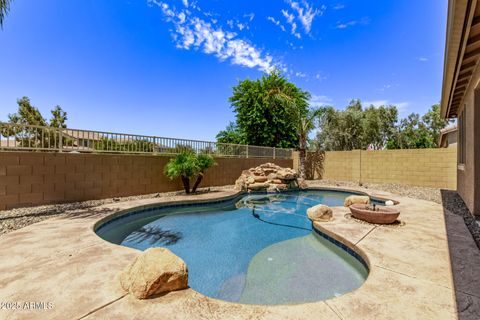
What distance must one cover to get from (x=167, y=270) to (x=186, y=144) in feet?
24.3

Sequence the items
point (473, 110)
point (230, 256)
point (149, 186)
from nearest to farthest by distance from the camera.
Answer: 1. point (230, 256)
2. point (473, 110)
3. point (149, 186)

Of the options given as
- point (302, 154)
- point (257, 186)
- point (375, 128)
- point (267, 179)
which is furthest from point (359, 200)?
point (375, 128)

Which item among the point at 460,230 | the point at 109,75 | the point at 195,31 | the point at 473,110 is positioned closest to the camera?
the point at 460,230

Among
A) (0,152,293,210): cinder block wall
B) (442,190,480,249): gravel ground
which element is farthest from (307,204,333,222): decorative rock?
(0,152,293,210): cinder block wall

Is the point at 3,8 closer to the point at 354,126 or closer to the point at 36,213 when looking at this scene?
the point at 36,213

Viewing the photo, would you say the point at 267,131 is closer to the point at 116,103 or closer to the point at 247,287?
the point at 116,103

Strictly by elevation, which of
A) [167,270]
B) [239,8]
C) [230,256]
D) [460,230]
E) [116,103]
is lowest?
[230,256]

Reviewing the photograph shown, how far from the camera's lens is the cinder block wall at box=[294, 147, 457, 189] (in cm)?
988

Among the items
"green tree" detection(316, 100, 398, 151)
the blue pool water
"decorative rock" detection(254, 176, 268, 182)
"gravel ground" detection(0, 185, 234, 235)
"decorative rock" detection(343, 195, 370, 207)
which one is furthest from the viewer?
"green tree" detection(316, 100, 398, 151)

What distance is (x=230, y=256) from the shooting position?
363 cm

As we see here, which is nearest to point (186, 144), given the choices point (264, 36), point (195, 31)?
point (195, 31)

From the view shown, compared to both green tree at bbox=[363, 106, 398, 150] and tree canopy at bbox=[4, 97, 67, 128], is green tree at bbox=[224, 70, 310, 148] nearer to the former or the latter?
green tree at bbox=[363, 106, 398, 150]

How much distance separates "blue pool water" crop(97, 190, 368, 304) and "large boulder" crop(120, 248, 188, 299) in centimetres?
70

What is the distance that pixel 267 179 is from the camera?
1065 cm
